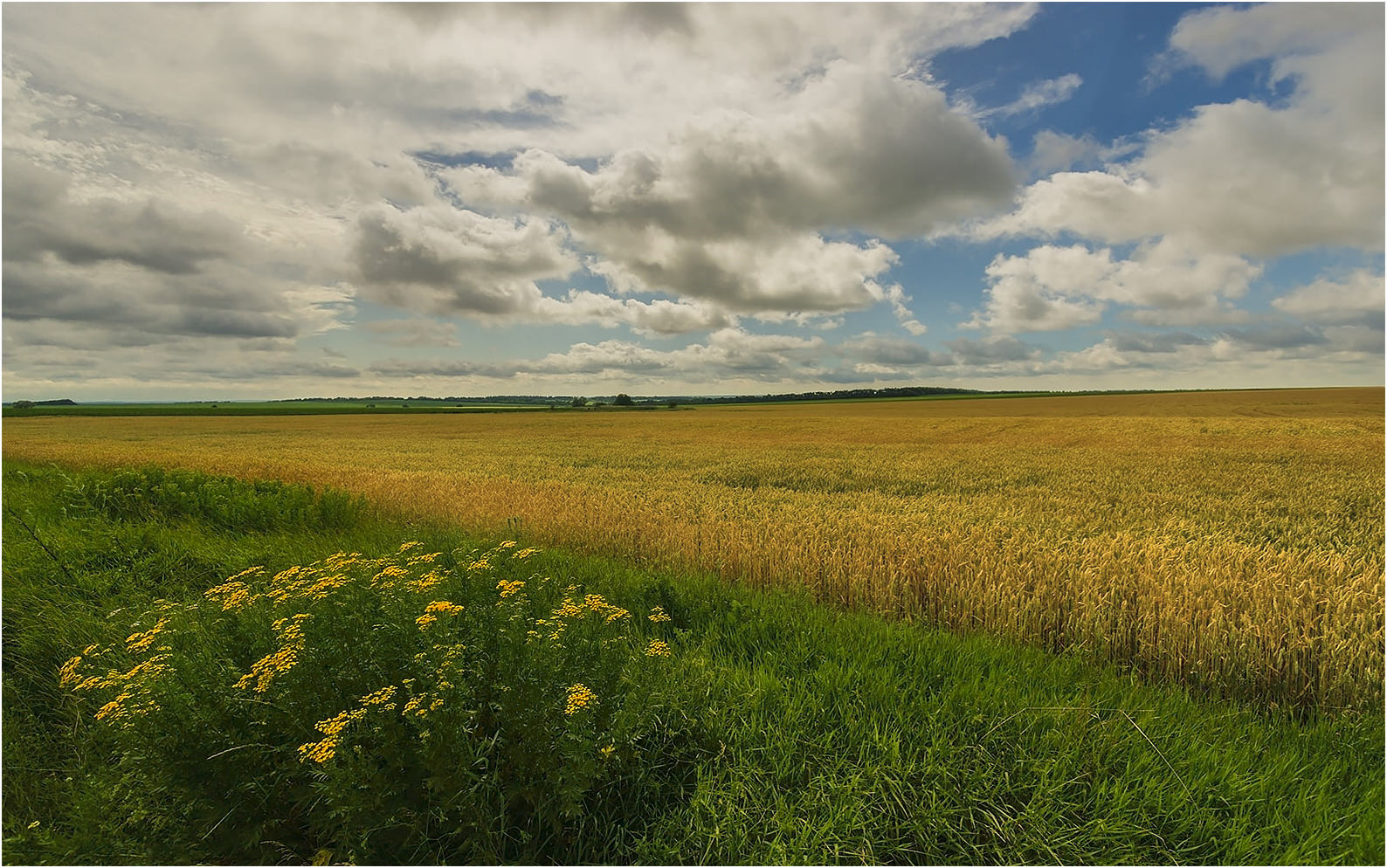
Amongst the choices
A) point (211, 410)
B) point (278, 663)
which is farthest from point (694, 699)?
point (211, 410)

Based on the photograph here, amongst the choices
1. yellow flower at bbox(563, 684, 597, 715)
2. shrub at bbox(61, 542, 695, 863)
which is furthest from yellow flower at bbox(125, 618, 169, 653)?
yellow flower at bbox(563, 684, 597, 715)

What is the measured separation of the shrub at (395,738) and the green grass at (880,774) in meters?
0.05

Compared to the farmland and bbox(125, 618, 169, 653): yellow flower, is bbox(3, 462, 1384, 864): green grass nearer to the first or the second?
the farmland

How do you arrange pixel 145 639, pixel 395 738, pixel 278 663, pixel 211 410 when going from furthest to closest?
pixel 211 410
pixel 145 639
pixel 278 663
pixel 395 738

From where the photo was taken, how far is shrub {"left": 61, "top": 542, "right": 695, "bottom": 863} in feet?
9.11

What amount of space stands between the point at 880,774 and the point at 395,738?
2.53 meters

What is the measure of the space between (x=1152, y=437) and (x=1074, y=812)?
38.0 metres

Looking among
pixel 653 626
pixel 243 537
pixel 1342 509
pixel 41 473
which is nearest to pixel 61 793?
pixel 653 626

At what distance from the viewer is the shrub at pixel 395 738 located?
9.11 feet

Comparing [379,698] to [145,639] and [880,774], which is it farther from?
[880,774]

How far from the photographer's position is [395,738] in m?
2.74

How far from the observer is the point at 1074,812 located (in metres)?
3.12

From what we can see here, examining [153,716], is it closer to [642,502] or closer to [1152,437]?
[642,502]

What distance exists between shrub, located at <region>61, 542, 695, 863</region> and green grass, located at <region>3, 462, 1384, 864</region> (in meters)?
0.05
